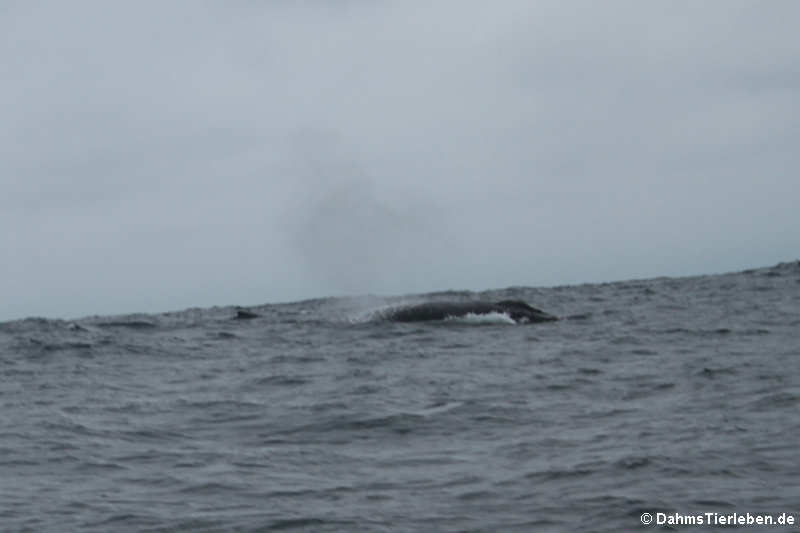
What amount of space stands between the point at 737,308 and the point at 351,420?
59.8 ft

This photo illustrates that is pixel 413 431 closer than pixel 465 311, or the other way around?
pixel 413 431

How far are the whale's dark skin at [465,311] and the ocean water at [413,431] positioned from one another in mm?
2636

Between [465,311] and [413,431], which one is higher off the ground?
[465,311]

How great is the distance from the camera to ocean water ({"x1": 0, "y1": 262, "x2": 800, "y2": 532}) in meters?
11.8

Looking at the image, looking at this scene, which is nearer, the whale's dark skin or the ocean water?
the ocean water

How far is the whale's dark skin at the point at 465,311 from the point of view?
30812mm

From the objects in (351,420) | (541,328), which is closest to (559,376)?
(351,420)

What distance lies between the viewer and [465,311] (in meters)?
31.5

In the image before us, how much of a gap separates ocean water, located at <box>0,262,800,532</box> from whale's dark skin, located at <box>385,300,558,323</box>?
2.64m

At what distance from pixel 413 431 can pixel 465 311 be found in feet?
52.2

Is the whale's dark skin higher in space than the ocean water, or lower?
higher

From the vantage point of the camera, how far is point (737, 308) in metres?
31.6

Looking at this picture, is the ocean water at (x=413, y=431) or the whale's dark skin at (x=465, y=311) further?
the whale's dark skin at (x=465, y=311)

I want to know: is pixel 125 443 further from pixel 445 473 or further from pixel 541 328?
pixel 541 328
